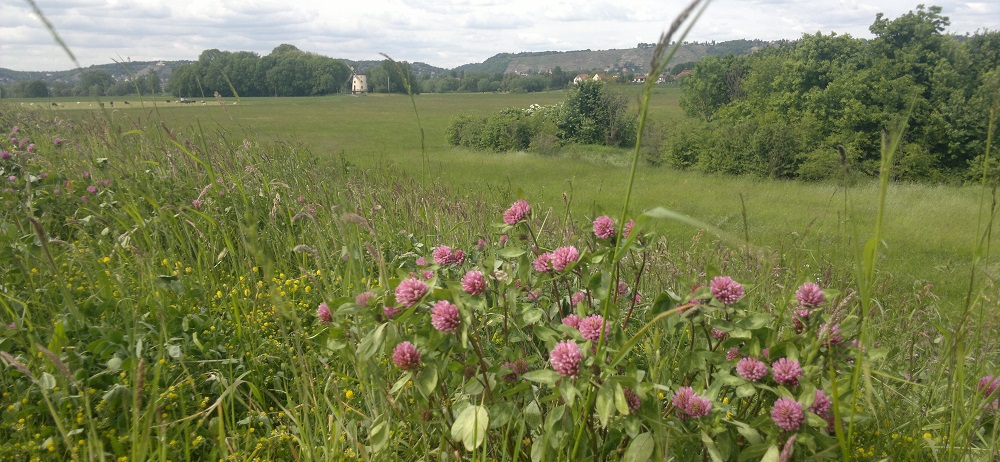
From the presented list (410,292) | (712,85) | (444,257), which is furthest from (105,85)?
(712,85)

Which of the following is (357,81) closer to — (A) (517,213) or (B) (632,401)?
(A) (517,213)

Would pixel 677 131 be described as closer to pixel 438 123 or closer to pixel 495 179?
pixel 495 179

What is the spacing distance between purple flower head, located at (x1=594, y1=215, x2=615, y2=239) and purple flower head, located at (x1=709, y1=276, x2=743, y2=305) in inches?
13.4

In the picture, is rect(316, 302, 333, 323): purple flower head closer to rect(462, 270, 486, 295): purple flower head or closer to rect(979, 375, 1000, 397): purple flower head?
rect(462, 270, 486, 295): purple flower head

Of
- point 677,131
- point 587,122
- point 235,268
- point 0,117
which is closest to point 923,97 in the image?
point 677,131

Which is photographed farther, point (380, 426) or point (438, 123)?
point (438, 123)

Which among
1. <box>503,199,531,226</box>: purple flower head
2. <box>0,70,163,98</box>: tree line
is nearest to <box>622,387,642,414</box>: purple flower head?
<box>503,199,531,226</box>: purple flower head

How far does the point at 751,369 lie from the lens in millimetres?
1503

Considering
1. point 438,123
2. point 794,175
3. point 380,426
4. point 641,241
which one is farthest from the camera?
point 438,123

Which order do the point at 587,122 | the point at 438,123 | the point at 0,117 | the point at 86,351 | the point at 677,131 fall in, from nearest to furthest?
the point at 86,351, the point at 0,117, the point at 677,131, the point at 587,122, the point at 438,123

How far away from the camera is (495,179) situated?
14445 millimetres

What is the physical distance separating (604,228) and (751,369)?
0.53 meters

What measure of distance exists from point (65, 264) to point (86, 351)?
4.41 ft

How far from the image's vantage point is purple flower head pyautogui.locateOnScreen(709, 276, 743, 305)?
1.48m
